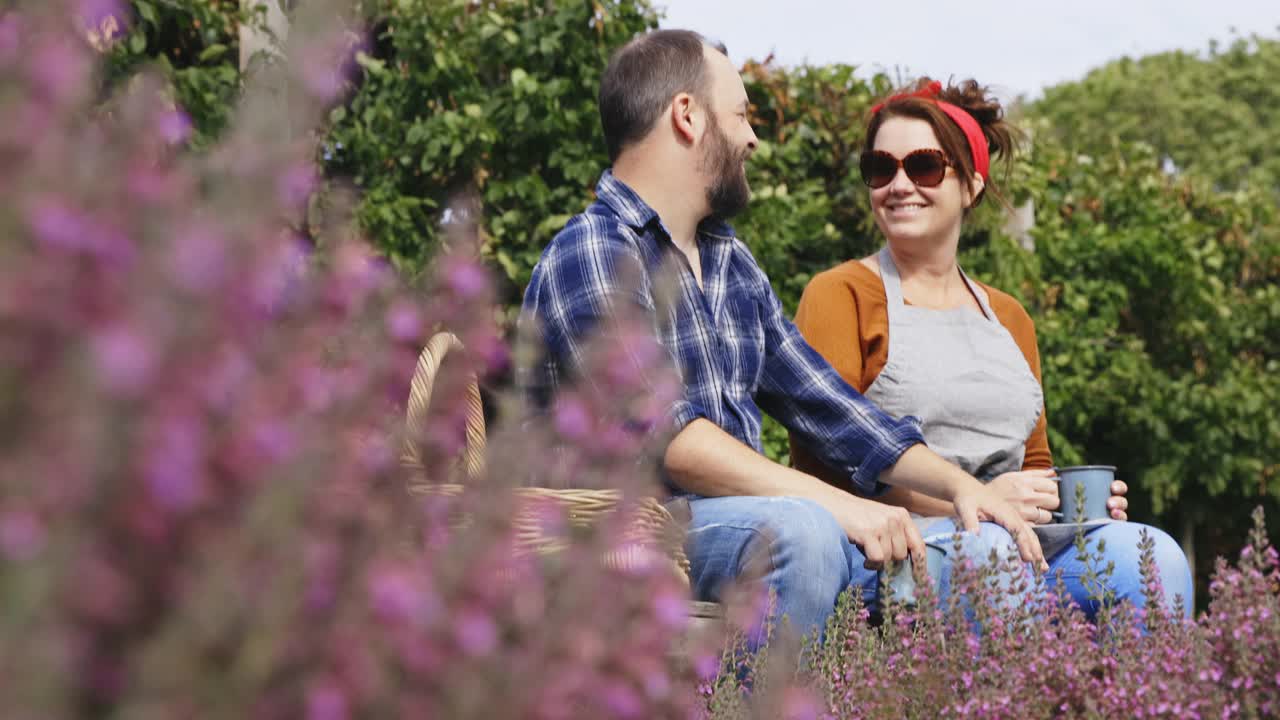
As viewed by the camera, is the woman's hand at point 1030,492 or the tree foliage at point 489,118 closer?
the woman's hand at point 1030,492

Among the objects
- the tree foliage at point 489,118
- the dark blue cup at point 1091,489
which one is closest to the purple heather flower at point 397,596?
the dark blue cup at point 1091,489

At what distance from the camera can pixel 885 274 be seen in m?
4.04

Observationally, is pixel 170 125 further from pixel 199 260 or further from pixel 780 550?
pixel 780 550

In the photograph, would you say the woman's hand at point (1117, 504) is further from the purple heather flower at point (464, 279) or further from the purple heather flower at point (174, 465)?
the purple heather flower at point (174, 465)

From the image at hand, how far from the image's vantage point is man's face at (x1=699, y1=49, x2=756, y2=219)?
132 inches

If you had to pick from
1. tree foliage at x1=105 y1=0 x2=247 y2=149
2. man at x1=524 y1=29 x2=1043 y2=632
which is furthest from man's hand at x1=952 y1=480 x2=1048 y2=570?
tree foliage at x1=105 y1=0 x2=247 y2=149

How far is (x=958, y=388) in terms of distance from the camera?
3.79 m

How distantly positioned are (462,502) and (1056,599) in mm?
1875

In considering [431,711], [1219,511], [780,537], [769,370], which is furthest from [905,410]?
[1219,511]

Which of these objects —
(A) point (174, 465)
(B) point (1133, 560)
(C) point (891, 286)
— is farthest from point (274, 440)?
(C) point (891, 286)

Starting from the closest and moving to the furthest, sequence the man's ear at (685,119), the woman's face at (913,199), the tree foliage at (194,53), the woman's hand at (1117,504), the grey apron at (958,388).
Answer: the man's ear at (685,119), the woman's hand at (1117,504), the grey apron at (958,388), the woman's face at (913,199), the tree foliage at (194,53)

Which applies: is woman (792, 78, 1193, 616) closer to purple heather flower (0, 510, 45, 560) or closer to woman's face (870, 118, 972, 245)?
woman's face (870, 118, 972, 245)

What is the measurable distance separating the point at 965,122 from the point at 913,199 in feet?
1.12

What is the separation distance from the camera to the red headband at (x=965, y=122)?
13.6ft
